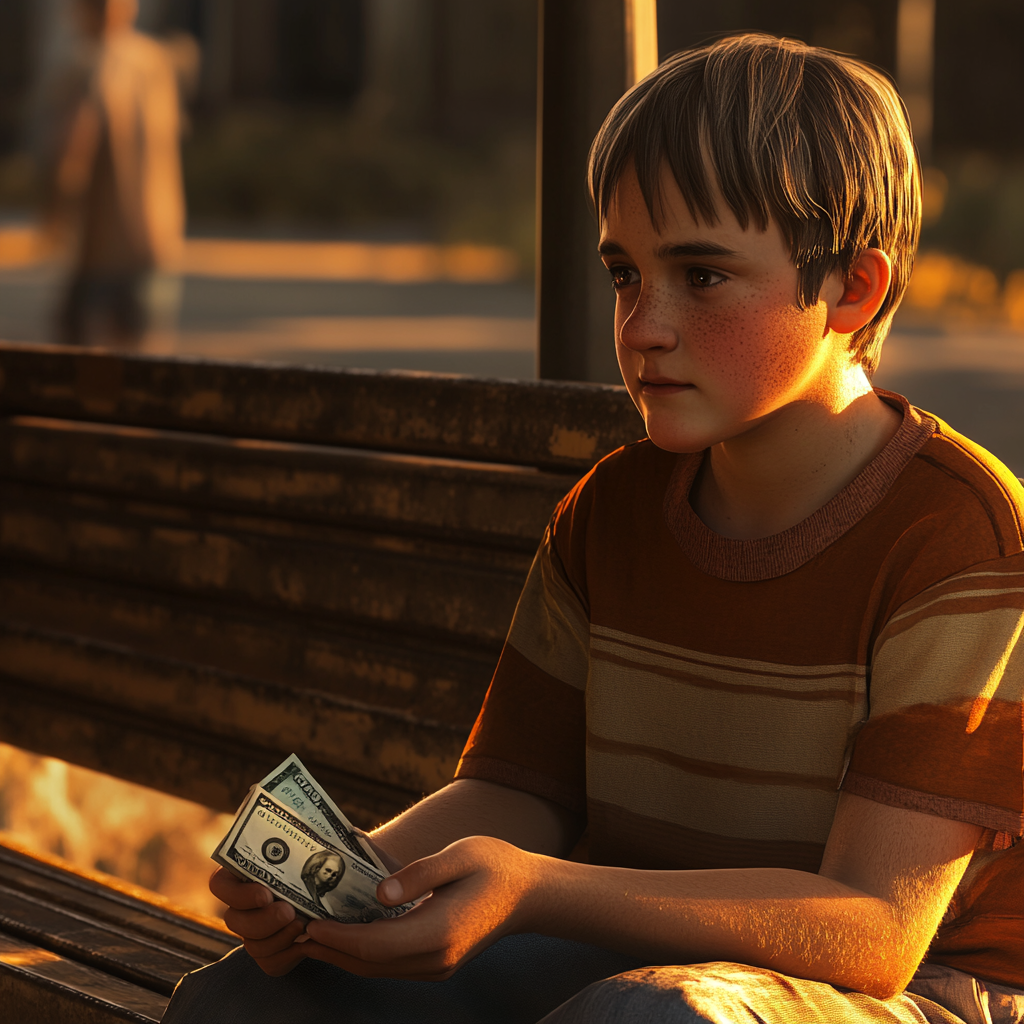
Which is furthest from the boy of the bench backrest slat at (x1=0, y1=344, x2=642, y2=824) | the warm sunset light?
the warm sunset light

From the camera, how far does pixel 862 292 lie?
1826 mm

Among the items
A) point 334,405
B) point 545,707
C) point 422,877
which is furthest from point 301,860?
point 334,405

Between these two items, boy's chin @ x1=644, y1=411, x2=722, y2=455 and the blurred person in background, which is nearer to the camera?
boy's chin @ x1=644, y1=411, x2=722, y2=455

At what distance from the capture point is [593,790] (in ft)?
6.66

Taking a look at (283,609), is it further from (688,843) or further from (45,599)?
(688,843)

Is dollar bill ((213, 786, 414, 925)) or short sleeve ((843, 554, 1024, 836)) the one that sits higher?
short sleeve ((843, 554, 1024, 836))

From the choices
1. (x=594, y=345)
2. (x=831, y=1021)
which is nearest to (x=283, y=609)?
(x=594, y=345)

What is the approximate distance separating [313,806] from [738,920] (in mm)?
507

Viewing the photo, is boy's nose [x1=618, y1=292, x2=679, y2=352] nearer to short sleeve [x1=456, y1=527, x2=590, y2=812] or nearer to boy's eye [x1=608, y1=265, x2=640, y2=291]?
boy's eye [x1=608, y1=265, x2=640, y2=291]

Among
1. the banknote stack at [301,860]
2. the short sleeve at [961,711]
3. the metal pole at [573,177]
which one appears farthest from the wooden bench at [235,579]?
the short sleeve at [961,711]

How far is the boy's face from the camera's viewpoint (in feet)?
5.79

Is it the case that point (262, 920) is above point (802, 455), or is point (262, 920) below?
below

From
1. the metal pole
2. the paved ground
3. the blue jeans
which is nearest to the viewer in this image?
the blue jeans

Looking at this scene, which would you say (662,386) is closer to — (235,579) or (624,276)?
(624,276)
